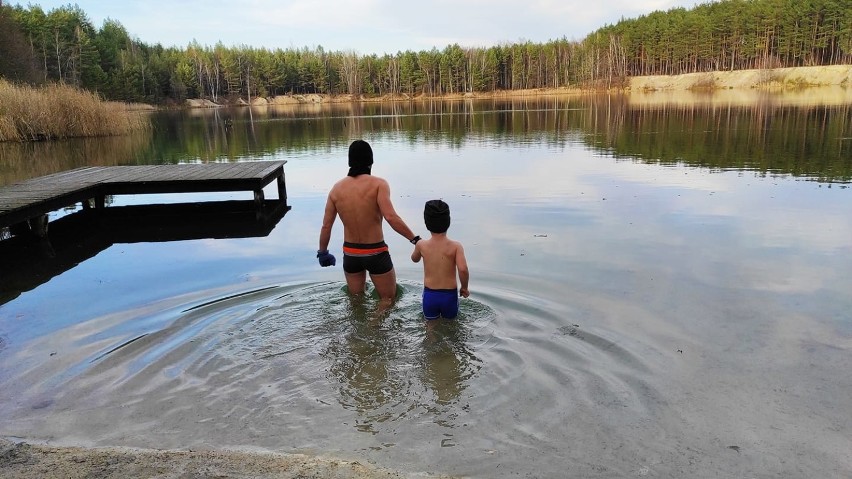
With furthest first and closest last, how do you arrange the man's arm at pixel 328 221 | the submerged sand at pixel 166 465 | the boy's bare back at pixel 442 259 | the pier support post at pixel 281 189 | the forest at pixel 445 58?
1. the forest at pixel 445 58
2. the pier support post at pixel 281 189
3. the man's arm at pixel 328 221
4. the boy's bare back at pixel 442 259
5. the submerged sand at pixel 166 465

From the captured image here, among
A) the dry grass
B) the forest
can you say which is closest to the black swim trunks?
the dry grass

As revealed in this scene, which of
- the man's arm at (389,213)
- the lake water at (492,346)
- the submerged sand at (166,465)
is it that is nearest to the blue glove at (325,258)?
the lake water at (492,346)

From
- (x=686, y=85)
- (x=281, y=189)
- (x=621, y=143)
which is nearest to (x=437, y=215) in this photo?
(x=281, y=189)

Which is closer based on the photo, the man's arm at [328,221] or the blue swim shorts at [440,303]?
the blue swim shorts at [440,303]

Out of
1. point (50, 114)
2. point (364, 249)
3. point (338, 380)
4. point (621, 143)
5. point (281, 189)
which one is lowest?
point (338, 380)

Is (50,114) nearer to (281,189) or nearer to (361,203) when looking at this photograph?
(281,189)

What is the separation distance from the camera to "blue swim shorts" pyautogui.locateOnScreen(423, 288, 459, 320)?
5535 mm

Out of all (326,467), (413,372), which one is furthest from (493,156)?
(326,467)

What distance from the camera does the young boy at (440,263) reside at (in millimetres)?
5262

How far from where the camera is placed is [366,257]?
5898 mm

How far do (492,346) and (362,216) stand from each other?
1802 mm

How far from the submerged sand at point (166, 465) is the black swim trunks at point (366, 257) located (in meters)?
2.61

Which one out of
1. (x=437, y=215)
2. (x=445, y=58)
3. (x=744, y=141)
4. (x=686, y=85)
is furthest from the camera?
(x=445, y=58)

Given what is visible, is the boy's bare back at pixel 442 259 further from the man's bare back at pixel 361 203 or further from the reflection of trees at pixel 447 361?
the man's bare back at pixel 361 203
